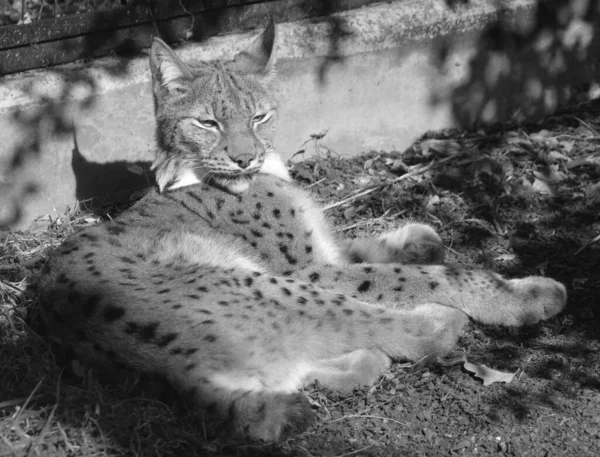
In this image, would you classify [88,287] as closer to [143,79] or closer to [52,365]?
[52,365]

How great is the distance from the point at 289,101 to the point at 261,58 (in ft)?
3.75

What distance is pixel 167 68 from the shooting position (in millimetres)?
5203

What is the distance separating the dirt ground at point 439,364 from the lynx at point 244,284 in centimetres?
15

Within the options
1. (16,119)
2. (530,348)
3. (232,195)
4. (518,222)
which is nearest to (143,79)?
(16,119)

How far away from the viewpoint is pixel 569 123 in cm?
730

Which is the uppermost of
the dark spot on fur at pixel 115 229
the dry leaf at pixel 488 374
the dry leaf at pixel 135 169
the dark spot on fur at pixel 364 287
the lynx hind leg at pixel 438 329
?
the dry leaf at pixel 135 169

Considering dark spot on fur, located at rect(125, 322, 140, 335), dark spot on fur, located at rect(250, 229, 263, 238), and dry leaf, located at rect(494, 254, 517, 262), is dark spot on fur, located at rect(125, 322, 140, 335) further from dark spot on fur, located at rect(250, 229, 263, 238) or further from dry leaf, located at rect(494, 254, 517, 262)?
dry leaf, located at rect(494, 254, 517, 262)

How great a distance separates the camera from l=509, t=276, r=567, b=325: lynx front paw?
16.0 feet

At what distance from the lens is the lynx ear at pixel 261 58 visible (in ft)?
17.9

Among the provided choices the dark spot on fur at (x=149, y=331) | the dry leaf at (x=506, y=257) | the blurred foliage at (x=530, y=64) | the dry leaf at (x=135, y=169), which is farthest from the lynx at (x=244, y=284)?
the blurred foliage at (x=530, y=64)

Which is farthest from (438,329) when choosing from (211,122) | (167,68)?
(167,68)

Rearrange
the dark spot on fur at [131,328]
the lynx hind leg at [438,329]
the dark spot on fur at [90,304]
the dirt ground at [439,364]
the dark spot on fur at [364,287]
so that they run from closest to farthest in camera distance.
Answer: the dirt ground at [439,364]
the dark spot on fur at [131,328]
the dark spot on fur at [90,304]
the lynx hind leg at [438,329]
the dark spot on fur at [364,287]

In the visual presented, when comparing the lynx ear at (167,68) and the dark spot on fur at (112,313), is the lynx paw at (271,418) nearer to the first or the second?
the dark spot on fur at (112,313)

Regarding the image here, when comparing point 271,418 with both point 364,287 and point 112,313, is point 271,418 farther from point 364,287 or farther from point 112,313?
point 364,287
